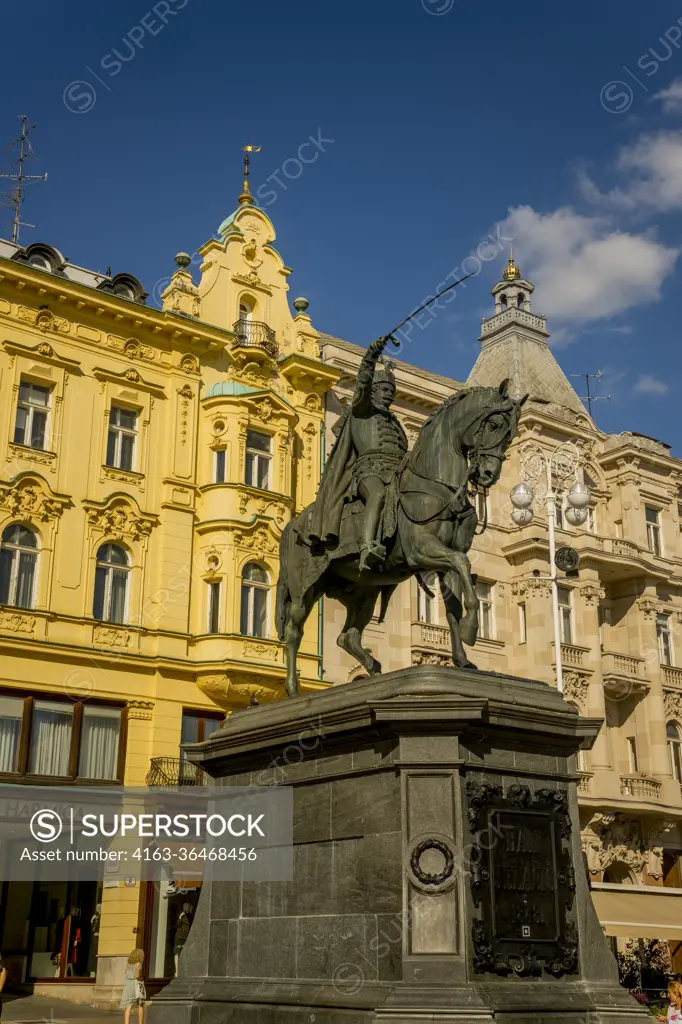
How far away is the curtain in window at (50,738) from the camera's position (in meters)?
27.2

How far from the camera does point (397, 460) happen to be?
12.3m

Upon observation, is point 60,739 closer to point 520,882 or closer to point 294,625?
point 294,625

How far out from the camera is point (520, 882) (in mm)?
9633

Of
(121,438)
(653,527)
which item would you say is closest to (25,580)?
(121,438)

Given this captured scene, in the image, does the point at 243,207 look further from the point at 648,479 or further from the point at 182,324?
the point at 648,479

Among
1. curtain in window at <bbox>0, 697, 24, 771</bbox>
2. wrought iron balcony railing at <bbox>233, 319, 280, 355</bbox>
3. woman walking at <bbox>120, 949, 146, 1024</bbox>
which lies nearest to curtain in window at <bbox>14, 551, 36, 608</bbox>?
curtain in window at <bbox>0, 697, 24, 771</bbox>

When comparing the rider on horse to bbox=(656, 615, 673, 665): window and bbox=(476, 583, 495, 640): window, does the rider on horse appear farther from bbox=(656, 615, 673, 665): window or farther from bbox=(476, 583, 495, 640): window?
bbox=(656, 615, 673, 665): window

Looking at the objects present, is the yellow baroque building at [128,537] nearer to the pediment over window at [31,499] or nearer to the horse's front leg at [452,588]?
the pediment over window at [31,499]

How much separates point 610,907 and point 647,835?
16.4m

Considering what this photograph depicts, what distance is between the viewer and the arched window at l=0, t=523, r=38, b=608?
2784 cm

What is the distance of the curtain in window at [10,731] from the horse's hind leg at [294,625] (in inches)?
621

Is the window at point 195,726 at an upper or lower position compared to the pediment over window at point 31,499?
lower

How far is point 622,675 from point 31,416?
2209cm

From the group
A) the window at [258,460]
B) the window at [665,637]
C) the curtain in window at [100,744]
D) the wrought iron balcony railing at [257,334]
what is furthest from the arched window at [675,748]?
the curtain in window at [100,744]
